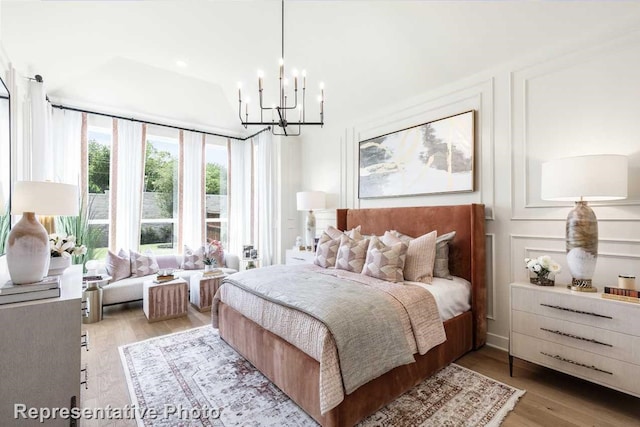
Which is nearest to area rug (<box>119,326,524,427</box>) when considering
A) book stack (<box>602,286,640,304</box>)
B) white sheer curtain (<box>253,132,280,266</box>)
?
book stack (<box>602,286,640,304</box>)

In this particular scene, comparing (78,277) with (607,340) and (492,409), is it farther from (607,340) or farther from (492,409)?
(607,340)

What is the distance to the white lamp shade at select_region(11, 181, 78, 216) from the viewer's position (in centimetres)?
173

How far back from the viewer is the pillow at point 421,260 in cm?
252

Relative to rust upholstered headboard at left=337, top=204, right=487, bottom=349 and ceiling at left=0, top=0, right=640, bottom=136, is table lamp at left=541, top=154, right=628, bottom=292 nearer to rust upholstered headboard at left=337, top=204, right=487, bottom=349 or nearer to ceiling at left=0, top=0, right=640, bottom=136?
rust upholstered headboard at left=337, top=204, right=487, bottom=349

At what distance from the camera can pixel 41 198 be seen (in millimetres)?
1790

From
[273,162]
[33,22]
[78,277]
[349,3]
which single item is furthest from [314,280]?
[33,22]

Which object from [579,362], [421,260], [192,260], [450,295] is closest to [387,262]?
[421,260]

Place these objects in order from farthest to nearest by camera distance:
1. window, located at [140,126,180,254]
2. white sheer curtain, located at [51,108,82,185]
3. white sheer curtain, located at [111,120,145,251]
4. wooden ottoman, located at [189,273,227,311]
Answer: window, located at [140,126,180,254] < white sheer curtain, located at [111,120,145,251] < white sheer curtain, located at [51,108,82,185] < wooden ottoman, located at [189,273,227,311]

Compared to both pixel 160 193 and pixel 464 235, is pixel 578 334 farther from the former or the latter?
pixel 160 193

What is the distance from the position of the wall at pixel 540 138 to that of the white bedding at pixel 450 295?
0.33 metres

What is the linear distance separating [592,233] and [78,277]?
12.3 feet

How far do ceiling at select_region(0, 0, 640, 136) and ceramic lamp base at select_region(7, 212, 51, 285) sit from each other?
220 centimetres

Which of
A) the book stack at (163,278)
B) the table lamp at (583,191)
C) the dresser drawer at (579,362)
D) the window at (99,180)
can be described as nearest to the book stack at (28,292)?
the book stack at (163,278)

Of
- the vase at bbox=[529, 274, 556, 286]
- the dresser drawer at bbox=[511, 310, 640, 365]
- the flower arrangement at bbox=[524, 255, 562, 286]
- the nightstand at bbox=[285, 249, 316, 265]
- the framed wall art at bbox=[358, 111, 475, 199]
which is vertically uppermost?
the framed wall art at bbox=[358, 111, 475, 199]
